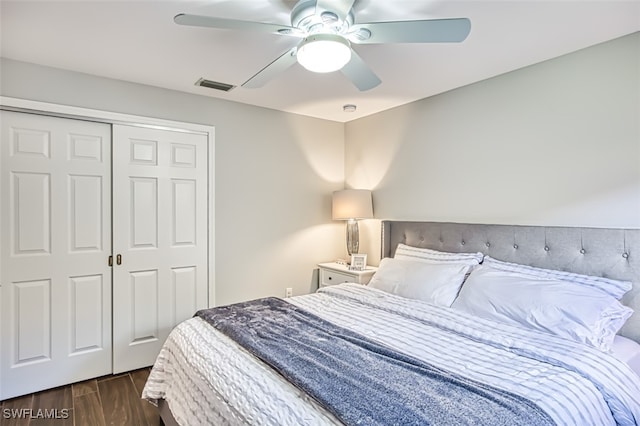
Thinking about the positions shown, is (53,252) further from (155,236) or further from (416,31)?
(416,31)

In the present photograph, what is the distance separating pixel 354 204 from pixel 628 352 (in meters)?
2.31

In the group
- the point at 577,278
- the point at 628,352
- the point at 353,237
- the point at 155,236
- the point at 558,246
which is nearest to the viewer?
the point at 628,352

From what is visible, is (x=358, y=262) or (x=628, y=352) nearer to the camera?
(x=628, y=352)

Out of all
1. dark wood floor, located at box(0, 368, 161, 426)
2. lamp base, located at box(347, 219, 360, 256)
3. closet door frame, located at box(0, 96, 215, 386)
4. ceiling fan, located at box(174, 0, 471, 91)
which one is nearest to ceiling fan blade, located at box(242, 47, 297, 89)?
ceiling fan, located at box(174, 0, 471, 91)

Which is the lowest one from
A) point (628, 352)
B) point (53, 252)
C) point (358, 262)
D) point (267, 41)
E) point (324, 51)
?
point (628, 352)

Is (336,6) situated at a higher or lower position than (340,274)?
higher

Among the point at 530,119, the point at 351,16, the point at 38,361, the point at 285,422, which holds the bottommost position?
the point at 38,361

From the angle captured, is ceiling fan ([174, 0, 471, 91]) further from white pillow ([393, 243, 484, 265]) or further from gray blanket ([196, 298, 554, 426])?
white pillow ([393, 243, 484, 265])

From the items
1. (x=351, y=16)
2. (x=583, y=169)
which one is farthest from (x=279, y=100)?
(x=583, y=169)

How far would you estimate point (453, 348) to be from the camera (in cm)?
177

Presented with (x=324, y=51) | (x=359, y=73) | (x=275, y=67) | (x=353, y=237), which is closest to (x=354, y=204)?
(x=353, y=237)

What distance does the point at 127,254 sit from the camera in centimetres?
298

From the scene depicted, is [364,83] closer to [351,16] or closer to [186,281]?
[351,16]

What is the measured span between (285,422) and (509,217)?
7.26ft
